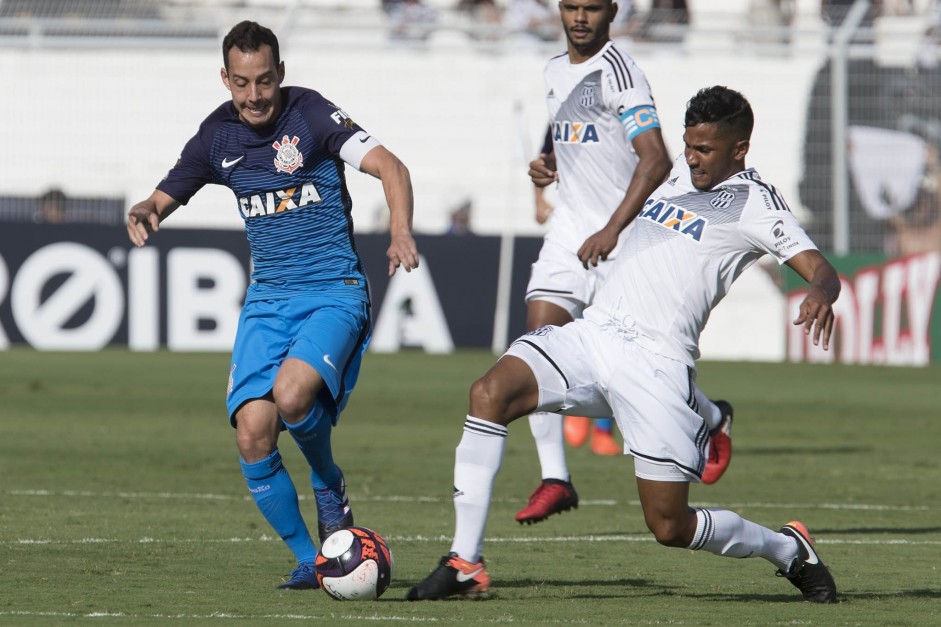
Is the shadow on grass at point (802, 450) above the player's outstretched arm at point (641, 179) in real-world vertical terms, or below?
below

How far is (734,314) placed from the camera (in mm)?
21609

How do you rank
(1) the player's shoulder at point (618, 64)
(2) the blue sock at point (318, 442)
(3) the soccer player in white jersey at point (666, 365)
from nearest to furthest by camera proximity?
1. (3) the soccer player in white jersey at point (666, 365)
2. (2) the blue sock at point (318, 442)
3. (1) the player's shoulder at point (618, 64)

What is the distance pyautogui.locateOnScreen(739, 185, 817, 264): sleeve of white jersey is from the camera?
5871mm

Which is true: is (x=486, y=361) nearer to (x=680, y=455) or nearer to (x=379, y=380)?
(x=379, y=380)

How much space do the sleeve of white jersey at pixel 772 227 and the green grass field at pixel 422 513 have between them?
1.29 m

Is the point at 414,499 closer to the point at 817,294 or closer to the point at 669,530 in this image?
the point at 669,530

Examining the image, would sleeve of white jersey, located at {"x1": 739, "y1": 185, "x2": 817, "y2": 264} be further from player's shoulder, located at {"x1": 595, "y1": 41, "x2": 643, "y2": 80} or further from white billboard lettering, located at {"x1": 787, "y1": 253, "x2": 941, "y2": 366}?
white billboard lettering, located at {"x1": 787, "y1": 253, "x2": 941, "y2": 366}

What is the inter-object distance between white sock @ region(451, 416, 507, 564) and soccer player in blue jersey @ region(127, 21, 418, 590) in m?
0.70

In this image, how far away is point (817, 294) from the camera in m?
5.50

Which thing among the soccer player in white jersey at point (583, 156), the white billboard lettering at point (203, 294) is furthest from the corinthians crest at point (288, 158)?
the white billboard lettering at point (203, 294)

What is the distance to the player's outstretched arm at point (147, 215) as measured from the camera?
6.70m

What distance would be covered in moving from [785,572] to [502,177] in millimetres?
17315

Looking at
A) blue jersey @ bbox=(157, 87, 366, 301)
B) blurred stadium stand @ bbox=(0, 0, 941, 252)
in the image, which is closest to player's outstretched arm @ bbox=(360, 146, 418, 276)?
blue jersey @ bbox=(157, 87, 366, 301)

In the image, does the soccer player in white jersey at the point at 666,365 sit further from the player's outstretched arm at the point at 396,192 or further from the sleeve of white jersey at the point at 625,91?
the sleeve of white jersey at the point at 625,91
